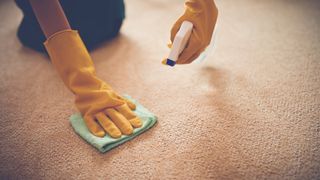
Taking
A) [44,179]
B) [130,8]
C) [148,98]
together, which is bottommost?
[44,179]

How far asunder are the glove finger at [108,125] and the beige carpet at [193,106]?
0.04 meters

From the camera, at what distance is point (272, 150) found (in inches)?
23.6

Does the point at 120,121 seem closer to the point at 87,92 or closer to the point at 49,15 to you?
the point at 87,92

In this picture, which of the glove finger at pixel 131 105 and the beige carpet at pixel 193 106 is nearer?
the beige carpet at pixel 193 106

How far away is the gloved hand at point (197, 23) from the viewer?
66 cm

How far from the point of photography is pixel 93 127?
66 centimetres

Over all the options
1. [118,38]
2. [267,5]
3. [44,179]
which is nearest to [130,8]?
[118,38]

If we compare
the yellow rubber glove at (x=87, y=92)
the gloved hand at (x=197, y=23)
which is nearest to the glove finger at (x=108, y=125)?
the yellow rubber glove at (x=87, y=92)

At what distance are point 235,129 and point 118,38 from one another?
0.65 metres

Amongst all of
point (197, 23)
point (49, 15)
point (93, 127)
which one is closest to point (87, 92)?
point (93, 127)

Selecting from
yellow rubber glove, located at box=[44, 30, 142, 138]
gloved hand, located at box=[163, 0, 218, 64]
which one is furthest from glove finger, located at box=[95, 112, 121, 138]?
gloved hand, located at box=[163, 0, 218, 64]

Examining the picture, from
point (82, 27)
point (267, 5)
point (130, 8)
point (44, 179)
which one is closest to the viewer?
point (44, 179)

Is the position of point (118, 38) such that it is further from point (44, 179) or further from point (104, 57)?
point (44, 179)

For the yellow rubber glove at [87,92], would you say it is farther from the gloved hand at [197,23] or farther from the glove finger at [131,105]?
the gloved hand at [197,23]
